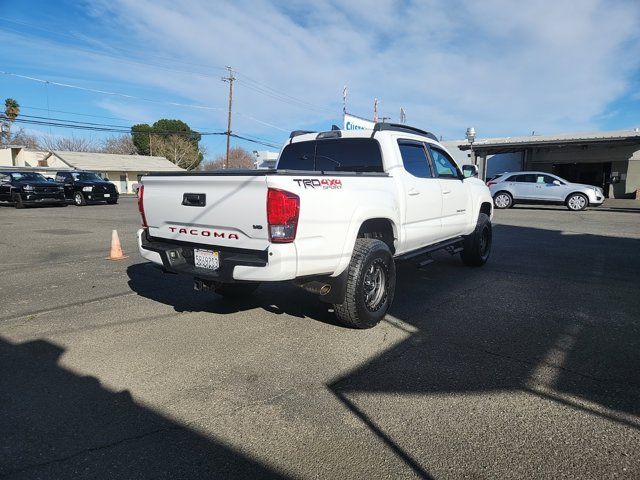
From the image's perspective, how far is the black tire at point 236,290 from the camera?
17.2 ft

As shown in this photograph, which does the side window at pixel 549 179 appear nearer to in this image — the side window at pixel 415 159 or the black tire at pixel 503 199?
the black tire at pixel 503 199

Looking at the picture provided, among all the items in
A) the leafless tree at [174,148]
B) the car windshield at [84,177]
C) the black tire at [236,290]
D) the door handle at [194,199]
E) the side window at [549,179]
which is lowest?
the black tire at [236,290]

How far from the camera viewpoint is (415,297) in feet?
18.2

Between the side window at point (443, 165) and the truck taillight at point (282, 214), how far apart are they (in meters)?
3.16

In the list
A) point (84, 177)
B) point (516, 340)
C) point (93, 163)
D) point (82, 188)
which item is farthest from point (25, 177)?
point (93, 163)

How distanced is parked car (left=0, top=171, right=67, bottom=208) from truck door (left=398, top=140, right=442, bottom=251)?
2101cm

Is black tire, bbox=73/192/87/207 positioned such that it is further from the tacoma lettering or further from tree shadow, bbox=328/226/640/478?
the tacoma lettering

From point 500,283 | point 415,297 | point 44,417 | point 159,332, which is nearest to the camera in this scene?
point 44,417

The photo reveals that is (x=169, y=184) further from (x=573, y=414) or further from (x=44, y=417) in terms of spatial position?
(x=573, y=414)

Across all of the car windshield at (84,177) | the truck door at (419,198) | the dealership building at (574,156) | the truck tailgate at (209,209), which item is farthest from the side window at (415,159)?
the car windshield at (84,177)

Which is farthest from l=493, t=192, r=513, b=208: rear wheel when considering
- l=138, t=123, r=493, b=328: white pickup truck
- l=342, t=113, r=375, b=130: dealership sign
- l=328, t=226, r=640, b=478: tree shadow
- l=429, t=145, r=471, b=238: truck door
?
l=138, t=123, r=493, b=328: white pickup truck

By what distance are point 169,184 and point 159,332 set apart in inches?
57.4

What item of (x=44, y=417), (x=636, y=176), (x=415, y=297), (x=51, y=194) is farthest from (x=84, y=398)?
(x=636, y=176)

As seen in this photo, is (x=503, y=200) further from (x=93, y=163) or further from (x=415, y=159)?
(x=93, y=163)
